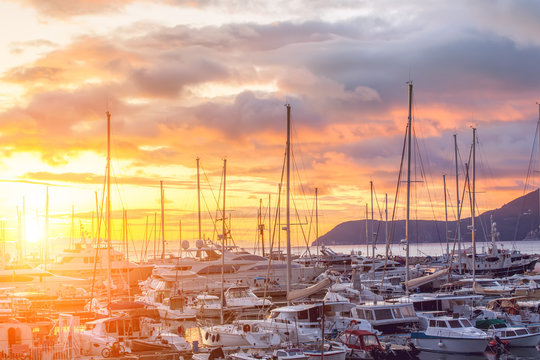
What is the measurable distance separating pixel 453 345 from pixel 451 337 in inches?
19.2

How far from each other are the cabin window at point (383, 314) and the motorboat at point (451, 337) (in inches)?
78.2

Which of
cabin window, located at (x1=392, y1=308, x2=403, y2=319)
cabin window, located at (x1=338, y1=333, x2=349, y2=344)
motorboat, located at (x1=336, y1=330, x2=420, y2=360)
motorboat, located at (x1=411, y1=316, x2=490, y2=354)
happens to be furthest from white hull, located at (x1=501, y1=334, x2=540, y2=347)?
cabin window, located at (x1=338, y1=333, x2=349, y2=344)

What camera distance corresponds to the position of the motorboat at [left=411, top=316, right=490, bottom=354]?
37500 millimetres

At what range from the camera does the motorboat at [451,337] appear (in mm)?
37500

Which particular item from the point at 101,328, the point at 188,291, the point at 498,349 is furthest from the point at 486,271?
the point at 101,328

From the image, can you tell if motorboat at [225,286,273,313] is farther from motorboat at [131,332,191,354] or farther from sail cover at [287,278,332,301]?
motorboat at [131,332,191,354]

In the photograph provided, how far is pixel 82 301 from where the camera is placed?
195ft

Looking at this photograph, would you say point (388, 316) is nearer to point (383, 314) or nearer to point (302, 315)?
point (383, 314)

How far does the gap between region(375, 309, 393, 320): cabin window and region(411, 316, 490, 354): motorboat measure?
6.52 feet

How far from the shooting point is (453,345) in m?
37.8

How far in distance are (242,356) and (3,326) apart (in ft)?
36.8

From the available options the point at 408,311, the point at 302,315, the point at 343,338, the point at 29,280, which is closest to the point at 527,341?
the point at 408,311

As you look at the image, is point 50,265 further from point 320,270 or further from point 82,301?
point 320,270

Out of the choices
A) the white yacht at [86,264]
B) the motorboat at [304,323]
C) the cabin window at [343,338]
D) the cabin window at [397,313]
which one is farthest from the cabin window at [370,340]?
the white yacht at [86,264]
